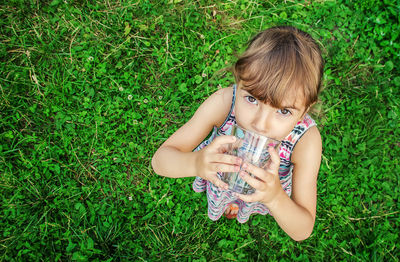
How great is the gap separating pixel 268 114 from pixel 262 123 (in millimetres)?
64

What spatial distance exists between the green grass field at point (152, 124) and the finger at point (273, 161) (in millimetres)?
1693

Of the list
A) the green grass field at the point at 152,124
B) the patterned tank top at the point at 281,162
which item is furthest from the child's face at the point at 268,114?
the green grass field at the point at 152,124

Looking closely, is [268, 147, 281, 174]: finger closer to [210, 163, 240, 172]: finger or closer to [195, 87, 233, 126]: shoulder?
[210, 163, 240, 172]: finger

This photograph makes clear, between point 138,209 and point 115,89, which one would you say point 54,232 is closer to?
point 138,209

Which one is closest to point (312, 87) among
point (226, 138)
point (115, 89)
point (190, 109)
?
point (226, 138)

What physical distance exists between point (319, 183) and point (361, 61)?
153 centimetres

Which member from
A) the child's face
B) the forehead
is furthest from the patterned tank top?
the forehead

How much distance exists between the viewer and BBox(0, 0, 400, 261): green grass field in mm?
2980

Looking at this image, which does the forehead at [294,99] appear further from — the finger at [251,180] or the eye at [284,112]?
the finger at [251,180]

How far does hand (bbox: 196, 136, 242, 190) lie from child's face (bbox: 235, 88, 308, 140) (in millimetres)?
250

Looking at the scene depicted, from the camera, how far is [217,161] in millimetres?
1541

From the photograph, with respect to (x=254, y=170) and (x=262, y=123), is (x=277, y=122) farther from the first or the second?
(x=254, y=170)

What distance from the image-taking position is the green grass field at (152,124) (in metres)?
2.98

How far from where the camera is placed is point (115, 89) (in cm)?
327
